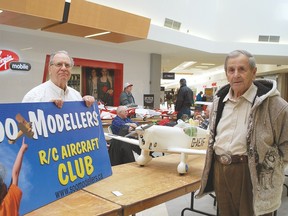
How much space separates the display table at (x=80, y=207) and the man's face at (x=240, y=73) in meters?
0.91

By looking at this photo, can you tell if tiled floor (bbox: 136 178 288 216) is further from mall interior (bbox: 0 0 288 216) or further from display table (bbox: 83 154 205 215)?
display table (bbox: 83 154 205 215)

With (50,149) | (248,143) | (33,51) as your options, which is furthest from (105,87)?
(248,143)

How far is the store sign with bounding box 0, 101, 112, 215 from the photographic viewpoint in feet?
4.47

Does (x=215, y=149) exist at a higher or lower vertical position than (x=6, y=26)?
lower

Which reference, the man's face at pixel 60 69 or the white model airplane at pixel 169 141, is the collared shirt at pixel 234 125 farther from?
the man's face at pixel 60 69

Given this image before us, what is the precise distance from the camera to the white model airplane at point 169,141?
84.1 inches

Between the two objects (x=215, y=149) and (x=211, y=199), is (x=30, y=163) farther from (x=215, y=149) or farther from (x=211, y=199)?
(x=211, y=199)

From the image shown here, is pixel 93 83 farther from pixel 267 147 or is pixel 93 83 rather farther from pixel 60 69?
pixel 267 147

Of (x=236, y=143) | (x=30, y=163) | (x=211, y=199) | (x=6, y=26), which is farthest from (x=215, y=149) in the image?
(x=6, y=26)

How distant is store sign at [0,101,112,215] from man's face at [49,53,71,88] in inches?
12.6

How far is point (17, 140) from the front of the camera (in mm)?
1387

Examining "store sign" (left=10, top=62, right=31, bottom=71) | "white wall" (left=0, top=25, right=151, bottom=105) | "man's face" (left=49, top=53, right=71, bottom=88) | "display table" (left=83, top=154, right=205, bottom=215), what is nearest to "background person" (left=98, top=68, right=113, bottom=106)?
"white wall" (left=0, top=25, right=151, bottom=105)

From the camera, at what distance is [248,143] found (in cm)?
157

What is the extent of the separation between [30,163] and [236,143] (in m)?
1.08
